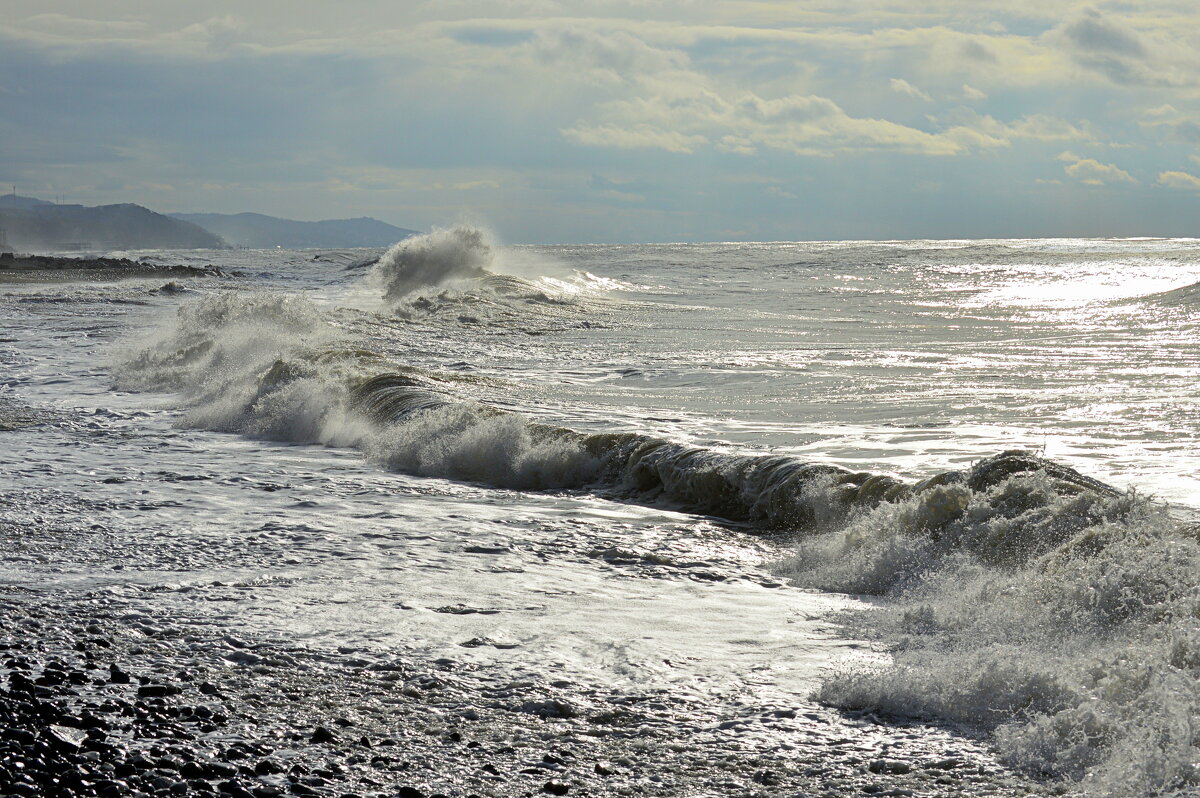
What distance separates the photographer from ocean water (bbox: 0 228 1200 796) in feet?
14.3

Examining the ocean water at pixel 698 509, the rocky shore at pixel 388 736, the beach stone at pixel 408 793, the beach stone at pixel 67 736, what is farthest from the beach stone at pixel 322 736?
the ocean water at pixel 698 509

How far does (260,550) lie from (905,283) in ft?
118

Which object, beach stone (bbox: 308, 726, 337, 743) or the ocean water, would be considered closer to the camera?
beach stone (bbox: 308, 726, 337, 743)

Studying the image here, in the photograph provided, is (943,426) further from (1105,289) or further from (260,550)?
(1105,289)

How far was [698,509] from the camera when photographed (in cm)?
814

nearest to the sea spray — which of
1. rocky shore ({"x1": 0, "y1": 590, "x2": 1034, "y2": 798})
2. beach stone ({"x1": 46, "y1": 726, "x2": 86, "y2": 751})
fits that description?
rocky shore ({"x1": 0, "y1": 590, "x2": 1034, "y2": 798})

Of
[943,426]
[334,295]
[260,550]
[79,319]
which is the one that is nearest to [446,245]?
[334,295]

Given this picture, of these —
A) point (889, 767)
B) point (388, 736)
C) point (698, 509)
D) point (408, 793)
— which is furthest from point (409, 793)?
point (698, 509)

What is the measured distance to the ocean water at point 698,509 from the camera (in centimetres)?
437

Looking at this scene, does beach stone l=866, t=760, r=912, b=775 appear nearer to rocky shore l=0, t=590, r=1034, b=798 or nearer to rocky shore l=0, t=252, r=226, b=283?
rocky shore l=0, t=590, r=1034, b=798

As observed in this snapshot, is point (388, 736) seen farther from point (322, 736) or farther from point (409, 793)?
point (409, 793)

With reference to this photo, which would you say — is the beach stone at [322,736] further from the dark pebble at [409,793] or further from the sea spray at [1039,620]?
the sea spray at [1039,620]

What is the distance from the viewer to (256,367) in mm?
14734

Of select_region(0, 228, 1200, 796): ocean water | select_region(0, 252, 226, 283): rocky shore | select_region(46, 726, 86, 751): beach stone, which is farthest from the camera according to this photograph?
select_region(0, 252, 226, 283): rocky shore
